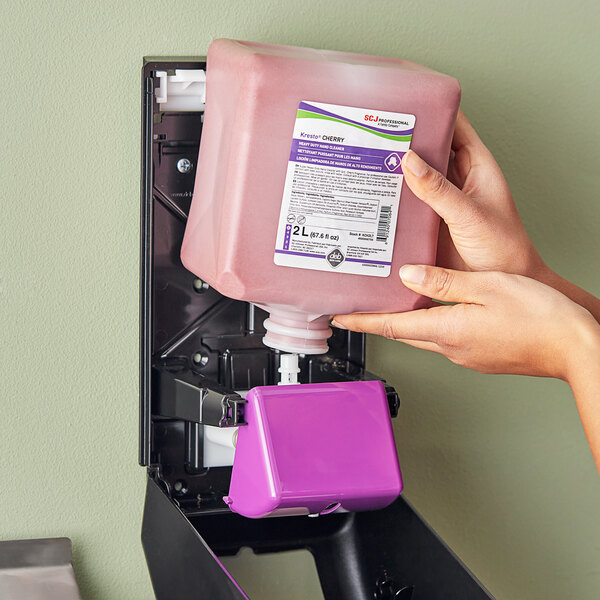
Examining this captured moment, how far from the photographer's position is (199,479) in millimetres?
856

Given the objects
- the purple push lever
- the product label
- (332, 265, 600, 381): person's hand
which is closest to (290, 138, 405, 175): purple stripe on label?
the product label

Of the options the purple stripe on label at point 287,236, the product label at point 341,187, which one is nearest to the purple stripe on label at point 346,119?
the product label at point 341,187

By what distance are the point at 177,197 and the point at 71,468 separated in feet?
1.11

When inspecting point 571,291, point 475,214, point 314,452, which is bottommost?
point 314,452

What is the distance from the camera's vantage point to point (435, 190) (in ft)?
2.28

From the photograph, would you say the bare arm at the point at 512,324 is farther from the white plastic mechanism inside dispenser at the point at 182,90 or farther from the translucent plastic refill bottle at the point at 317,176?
the white plastic mechanism inside dispenser at the point at 182,90

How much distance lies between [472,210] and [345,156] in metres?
0.13

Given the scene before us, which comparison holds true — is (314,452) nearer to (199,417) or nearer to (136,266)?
(199,417)

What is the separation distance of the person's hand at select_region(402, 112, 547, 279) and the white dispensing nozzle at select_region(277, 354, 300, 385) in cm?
19

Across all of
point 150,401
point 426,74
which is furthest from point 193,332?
point 426,74

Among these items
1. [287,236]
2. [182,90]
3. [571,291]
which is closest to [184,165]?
[182,90]

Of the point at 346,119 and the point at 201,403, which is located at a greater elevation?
the point at 346,119

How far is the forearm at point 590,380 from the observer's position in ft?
2.40

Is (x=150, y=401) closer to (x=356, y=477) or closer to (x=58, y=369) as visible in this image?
(x=58, y=369)
